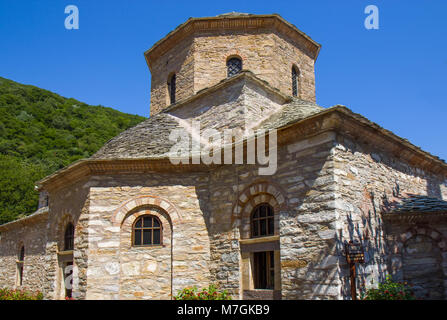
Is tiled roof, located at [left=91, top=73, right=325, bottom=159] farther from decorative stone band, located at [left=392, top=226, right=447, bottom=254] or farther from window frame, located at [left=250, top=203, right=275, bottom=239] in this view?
decorative stone band, located at [left=392, top=226, right=447, bottom=254]

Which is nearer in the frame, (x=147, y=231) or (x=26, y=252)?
(x=147, y=231)

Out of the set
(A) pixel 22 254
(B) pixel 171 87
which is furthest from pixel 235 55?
(A) pixel 22 254

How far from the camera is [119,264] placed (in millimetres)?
9180

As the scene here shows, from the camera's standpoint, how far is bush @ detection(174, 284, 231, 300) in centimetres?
850

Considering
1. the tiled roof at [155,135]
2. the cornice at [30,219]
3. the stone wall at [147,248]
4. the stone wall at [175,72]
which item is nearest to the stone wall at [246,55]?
the stone wall at [175,72]

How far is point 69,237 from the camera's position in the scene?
10680 mm

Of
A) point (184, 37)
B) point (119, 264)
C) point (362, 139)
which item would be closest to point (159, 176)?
point (119, 264)

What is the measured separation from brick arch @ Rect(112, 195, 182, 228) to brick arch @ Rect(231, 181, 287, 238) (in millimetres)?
1522

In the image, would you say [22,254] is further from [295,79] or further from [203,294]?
[295,79]

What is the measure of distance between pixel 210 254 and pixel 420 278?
4.61 metres

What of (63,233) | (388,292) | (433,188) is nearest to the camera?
(388,292)

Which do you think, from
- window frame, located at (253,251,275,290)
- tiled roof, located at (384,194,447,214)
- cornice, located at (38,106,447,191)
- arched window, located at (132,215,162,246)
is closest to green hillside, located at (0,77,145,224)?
cornice, located at (38,106,447,191)

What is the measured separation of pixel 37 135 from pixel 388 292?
4040 centimetres
